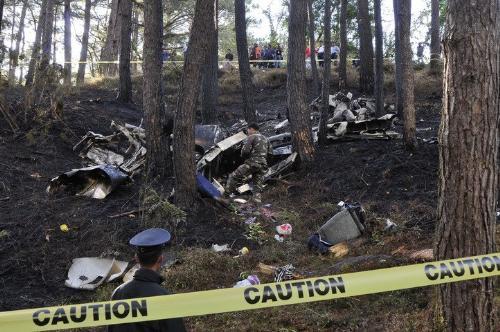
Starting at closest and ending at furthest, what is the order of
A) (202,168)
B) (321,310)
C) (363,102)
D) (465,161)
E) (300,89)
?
1. (465,161)
2. (321,310)
3. (202,168)
4. (300,89)
5. (363,102)

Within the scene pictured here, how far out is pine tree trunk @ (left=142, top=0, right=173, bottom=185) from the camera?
35.8 ft

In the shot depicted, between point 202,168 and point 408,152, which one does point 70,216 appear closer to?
point 202,168

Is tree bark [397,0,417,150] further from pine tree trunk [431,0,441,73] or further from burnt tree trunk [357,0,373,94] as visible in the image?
pine tree trunk [431,0,441,73]

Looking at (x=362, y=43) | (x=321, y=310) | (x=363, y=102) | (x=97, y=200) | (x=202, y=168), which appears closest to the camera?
(x=321, y=310)

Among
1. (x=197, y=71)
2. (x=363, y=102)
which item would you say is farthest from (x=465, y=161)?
(x=363, y=102)

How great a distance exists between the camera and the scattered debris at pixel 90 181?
32.7ft

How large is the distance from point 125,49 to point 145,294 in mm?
16359

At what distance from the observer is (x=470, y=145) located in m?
4.14

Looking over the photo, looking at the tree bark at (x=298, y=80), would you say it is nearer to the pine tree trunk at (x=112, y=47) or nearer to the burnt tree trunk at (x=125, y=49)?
the burnt tree trunk at (x=125, y=49)

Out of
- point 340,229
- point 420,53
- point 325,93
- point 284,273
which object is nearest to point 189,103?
point 340,229

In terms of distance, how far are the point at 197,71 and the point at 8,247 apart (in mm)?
4187

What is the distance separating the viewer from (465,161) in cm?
416

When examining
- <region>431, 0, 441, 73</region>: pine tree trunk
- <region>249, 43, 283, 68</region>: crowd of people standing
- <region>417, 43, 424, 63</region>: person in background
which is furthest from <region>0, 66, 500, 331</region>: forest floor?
<region>249, 43, 283, 68</region>: crowd of people standing

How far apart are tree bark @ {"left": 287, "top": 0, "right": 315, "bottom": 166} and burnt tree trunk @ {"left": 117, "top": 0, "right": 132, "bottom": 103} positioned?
7.95m
